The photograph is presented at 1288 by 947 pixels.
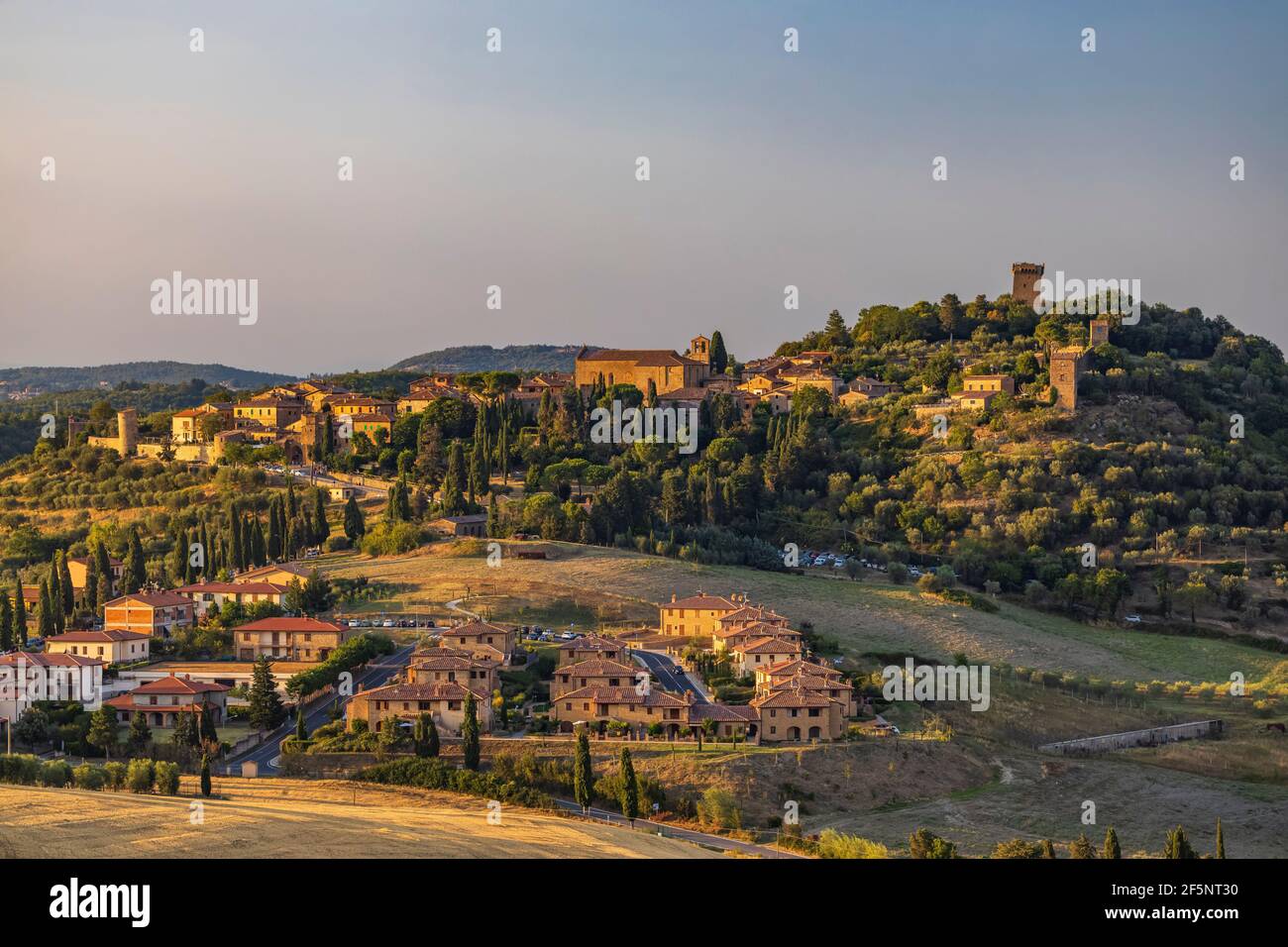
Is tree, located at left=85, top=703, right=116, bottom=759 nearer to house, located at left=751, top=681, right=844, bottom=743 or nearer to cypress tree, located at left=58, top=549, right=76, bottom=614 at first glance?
house, located at left=751, top=681, right=844, bottom=743

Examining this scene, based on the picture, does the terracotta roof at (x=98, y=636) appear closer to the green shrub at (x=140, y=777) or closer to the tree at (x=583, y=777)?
the green shrub at (x=140, y=777)

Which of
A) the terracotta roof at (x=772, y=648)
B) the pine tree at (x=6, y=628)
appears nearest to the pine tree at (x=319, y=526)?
the pine tree at (x=6, y=628)

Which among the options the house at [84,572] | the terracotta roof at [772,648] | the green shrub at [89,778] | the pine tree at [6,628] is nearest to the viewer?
the green shrub at [89,778]

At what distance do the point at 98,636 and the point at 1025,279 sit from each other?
66.4 metres

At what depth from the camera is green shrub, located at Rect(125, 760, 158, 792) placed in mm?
29484

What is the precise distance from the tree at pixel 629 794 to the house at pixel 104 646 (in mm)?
17691

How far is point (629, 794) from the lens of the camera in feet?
96.4

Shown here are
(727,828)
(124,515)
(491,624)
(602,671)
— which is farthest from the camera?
(124,515)

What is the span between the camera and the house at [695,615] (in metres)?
45.6

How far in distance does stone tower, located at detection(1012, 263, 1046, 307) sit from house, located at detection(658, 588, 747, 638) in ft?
177

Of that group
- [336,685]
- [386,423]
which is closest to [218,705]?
[336,685]
